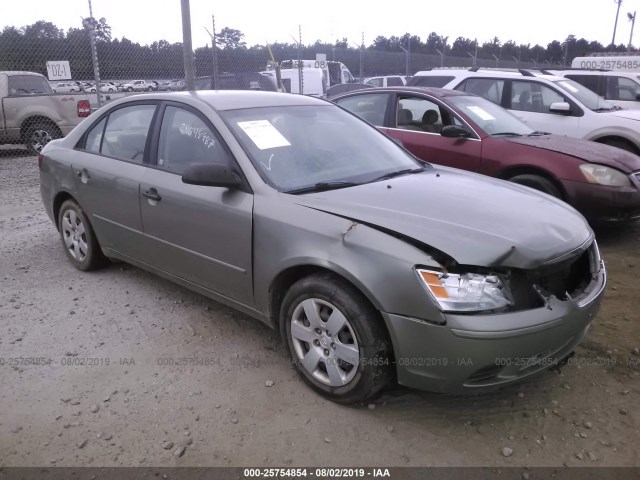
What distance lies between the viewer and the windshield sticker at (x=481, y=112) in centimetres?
595

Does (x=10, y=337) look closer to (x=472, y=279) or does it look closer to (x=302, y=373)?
(x=302, y=373)

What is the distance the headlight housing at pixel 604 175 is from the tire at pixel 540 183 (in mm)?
304

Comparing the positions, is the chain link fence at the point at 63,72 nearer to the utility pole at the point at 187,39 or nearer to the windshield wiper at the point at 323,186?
the utility pole at the point at 187,39

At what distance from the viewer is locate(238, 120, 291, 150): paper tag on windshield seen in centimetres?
327

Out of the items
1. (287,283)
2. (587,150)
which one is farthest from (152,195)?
(587,150)

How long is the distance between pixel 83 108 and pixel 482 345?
10385 mm

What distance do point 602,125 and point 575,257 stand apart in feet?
17.9

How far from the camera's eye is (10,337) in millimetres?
3535

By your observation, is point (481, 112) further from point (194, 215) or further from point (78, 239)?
point (78, 239)

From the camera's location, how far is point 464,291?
93.2 inches

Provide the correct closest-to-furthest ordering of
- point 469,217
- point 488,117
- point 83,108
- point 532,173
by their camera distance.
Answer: point 469,217 → point 532,173 → point 488,117 → point 83,108

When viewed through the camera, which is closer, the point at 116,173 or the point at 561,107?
the point at 116,173

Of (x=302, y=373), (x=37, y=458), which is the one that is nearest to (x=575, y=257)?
(x=302, y=373)

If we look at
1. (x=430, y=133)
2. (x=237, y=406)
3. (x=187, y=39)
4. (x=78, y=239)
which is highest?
(x=187, y=39)
